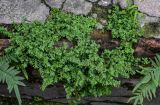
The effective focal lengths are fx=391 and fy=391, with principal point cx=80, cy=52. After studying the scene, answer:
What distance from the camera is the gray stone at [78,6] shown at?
13.2 feet

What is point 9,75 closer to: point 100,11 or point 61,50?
point 61,50

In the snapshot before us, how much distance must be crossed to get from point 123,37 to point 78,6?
1.90 feet

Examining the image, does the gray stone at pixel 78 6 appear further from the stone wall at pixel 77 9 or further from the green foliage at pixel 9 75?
the green foliage at pixel 9 75

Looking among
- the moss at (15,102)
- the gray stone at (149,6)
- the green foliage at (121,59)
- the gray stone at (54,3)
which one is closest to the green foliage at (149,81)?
the green foliage at (121,59)

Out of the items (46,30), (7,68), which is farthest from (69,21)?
(7,68)

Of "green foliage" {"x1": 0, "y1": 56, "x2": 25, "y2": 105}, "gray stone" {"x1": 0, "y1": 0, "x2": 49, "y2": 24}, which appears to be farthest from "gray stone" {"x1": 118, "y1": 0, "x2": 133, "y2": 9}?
"green foliage" {"x1": 0, "y1": 56, "x2": 25, "y2": 105}

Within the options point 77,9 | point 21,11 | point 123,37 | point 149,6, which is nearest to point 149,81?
point 123,37

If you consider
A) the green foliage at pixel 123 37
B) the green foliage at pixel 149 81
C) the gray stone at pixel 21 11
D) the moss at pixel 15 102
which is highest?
the gray stone at pixel 21 11

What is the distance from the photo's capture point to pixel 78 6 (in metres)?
4.05

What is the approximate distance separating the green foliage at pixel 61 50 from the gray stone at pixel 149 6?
1.71ft

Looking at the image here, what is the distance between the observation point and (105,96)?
4.39 metres

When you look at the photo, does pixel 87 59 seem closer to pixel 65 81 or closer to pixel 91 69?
pixel 91 69

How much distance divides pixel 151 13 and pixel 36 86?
4.84 ft

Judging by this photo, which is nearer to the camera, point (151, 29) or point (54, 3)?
point (151, 29)
